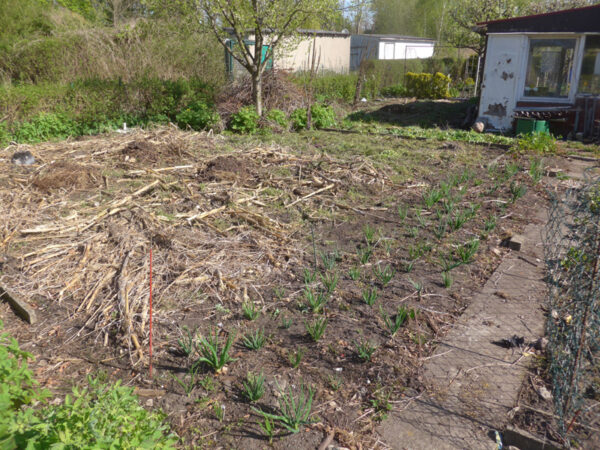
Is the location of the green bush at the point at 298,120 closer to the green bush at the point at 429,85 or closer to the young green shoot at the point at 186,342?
the young green shoot at the point at 186,342

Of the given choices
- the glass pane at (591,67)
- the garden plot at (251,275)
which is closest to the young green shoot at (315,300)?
the garden plot at (251,275)

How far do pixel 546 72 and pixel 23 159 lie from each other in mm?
13247

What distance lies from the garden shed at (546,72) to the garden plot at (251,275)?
19.1 ft

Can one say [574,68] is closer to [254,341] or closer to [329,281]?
[329,281]

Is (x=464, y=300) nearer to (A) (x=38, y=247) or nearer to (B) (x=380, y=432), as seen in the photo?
(B) (x=380, y=432)

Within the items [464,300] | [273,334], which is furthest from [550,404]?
[273,334]

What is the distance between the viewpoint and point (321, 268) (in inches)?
194

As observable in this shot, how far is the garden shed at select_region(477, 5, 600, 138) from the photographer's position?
42.3 ft

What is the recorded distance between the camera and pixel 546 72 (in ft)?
44.8

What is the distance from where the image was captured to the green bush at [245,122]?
40.0 ft

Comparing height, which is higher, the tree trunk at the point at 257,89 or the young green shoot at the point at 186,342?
the tree trunk at the point at 257,89

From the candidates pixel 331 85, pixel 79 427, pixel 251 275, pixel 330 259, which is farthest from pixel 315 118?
pixel 79 427

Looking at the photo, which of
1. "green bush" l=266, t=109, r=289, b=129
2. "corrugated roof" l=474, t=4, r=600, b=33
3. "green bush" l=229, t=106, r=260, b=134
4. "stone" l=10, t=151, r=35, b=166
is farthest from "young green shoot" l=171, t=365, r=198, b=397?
"corrugated roof" l=474, t=4, r=600, b=33

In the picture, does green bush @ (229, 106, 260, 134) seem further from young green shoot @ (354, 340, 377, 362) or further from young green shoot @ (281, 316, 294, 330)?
young green shoot @ (354, 340, 377, 362)
